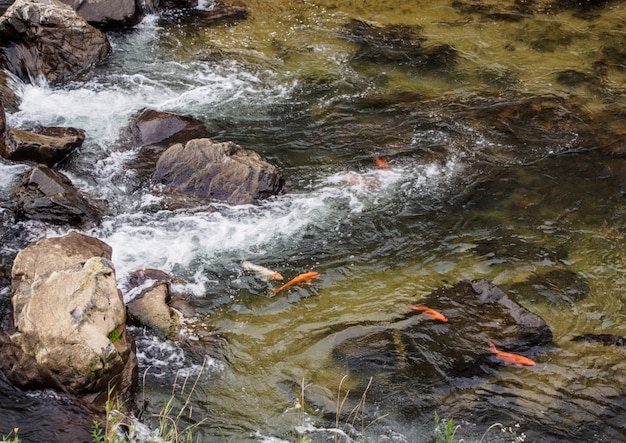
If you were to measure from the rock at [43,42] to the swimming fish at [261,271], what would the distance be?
5.62m

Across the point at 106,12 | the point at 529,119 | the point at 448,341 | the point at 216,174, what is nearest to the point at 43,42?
the point at 106,12

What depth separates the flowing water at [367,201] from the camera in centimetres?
566

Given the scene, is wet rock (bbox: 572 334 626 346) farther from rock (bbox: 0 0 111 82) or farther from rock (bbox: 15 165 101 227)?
rock (bbox: 0 0 111 82)

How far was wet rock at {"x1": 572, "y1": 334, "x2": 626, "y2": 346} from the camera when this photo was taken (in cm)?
624

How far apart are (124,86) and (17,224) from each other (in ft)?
12.5

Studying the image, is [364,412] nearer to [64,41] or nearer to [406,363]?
[406,363]

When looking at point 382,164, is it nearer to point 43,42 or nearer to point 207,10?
point 43,42

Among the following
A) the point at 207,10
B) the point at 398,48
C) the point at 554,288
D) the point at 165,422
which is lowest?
the point at 554,288

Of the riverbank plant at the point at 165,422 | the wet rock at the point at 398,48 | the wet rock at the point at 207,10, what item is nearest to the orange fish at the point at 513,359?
the riverbank plant at the point at 165,422

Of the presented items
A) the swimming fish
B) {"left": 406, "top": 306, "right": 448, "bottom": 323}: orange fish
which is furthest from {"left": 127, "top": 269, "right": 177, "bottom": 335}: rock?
{"left": 406, "top": 306, "right": 448, "bottom": 323}: orange fish

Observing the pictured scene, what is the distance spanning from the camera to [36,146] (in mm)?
8359

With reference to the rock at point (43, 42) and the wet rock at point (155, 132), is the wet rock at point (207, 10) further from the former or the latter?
the wet rock at point (155, 132)

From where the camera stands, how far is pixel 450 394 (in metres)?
5.66

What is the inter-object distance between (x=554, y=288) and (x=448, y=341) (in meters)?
1.49
